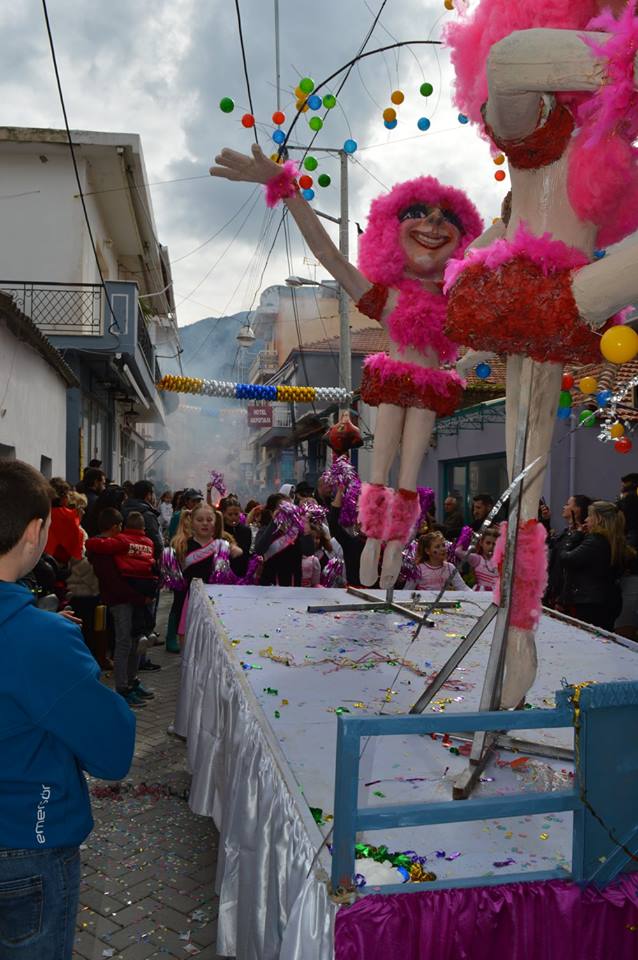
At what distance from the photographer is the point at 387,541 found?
10.7 feet

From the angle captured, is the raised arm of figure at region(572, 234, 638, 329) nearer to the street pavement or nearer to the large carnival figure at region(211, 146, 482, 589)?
the large carnival figure at region(211, 146, 482, 589)

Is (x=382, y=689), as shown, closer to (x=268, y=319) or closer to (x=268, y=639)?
(x=268, y=639)

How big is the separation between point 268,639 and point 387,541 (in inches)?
26.8

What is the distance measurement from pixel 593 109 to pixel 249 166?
4.43 ft

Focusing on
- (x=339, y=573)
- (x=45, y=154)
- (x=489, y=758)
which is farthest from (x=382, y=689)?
(x=45, y=154)

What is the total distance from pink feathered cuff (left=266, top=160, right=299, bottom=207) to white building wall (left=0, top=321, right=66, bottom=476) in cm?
429

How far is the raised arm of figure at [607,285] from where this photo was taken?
1.78 metres

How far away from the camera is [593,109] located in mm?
1916

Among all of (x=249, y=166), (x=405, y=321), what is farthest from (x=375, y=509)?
(x=249, y=166)

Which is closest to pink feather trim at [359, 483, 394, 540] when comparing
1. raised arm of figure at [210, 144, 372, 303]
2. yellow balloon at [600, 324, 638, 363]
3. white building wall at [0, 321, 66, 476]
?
raised arm of figure at [210, 144, 372, 303]

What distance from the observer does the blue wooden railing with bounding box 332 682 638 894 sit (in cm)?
130

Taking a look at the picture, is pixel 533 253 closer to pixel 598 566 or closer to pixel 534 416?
pixel 534 416

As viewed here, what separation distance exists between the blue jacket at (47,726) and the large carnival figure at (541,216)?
1.12m

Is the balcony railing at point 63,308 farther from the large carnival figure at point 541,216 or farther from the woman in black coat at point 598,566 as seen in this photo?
the large carnival figure at point 541,216
